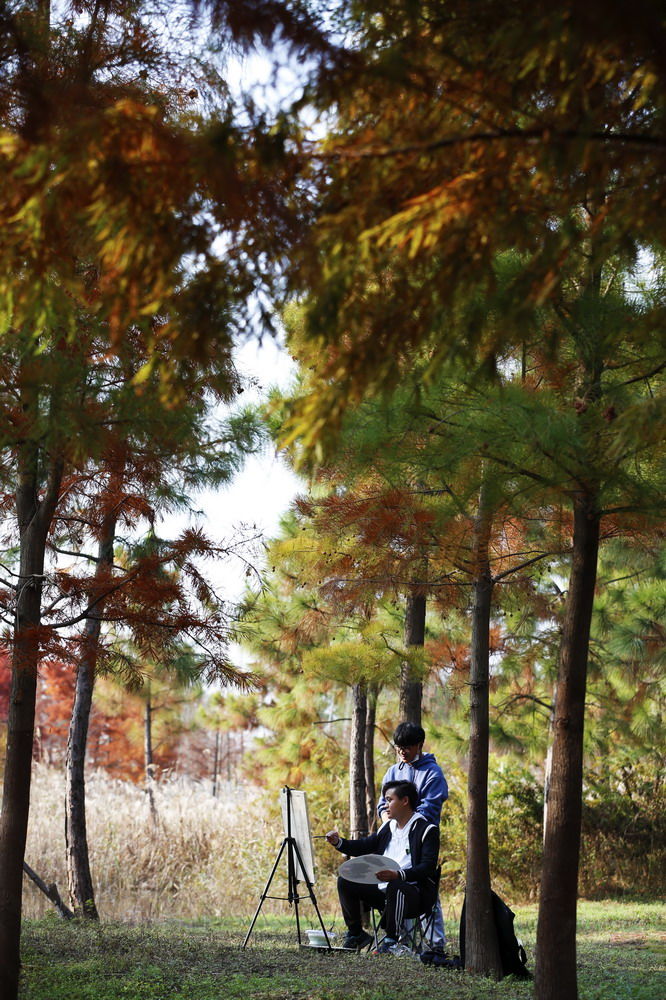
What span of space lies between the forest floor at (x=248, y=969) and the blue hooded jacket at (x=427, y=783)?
0.83 meters

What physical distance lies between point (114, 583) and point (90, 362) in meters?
1.13

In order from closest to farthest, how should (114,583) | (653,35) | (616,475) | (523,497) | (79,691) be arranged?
1. (653,35)
2. (616,475)
3. (523,497)
4. (114,583)
5. (79,691)

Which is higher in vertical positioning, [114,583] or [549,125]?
[549,125]

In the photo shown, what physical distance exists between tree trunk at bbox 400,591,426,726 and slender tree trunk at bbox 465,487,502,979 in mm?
1780

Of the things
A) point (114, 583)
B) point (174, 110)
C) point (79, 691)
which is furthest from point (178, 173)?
point (79, 691)

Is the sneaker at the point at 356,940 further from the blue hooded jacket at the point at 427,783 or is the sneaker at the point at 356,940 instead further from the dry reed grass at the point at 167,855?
the dry reed grass at the point at 167,855

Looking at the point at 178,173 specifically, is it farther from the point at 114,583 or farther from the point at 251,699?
the point at 251,699

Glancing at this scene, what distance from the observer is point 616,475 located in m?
3.76

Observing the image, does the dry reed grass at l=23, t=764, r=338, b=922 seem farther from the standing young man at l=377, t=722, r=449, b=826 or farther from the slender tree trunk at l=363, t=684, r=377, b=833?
the standing young man at l=377, t=722, r=449, b=826

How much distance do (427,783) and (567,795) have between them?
198 cm

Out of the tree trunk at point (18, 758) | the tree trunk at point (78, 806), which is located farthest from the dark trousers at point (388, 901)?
the tree trunk at point (78, 806)

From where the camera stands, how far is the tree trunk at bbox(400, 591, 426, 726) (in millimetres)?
7352

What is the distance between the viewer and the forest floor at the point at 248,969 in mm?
4312

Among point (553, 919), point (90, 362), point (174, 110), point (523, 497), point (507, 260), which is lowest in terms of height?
point (553, 919)
